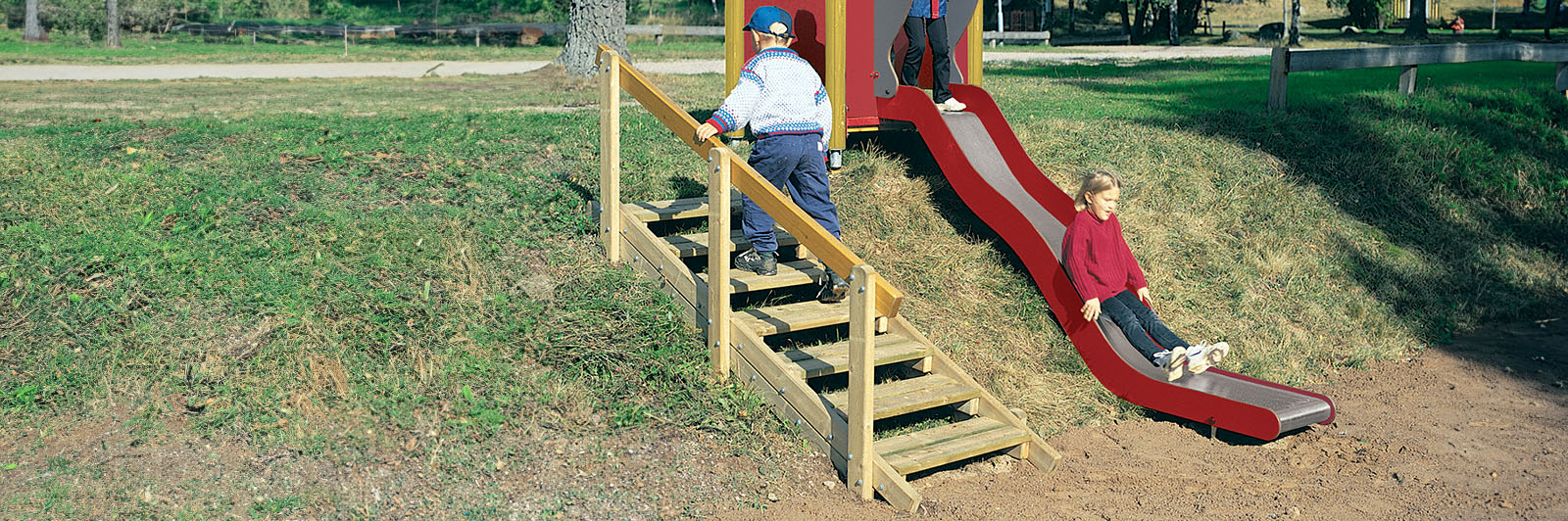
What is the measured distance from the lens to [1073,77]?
16.6 m

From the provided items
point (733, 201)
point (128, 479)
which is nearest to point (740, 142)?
point (733, 201)

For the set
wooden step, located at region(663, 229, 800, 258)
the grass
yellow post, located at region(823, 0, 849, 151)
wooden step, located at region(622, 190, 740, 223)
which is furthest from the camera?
the grass

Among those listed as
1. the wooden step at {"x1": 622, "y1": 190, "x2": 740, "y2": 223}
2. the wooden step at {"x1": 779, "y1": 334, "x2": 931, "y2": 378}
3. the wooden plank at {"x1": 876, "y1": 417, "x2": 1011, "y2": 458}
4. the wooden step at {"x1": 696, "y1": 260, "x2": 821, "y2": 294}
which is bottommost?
the wooden plank at {"x1": 876, "y1": 417, "x2": 1011, "y2": 458}

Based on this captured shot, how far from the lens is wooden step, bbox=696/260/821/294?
6.63m

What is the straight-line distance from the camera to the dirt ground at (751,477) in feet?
17.1

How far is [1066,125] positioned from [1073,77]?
19.9ft

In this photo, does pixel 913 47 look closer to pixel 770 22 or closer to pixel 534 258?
pixel 770 22

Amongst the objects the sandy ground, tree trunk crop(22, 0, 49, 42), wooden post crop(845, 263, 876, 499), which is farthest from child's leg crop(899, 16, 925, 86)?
tree trunk crop(22, 0, 49, 42)

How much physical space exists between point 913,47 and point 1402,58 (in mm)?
6649

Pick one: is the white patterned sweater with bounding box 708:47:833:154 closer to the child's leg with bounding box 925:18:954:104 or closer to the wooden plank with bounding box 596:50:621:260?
the wooden plank with bounding box 596:50:621:260

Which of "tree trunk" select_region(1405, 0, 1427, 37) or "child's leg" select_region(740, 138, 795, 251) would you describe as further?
"tree trunk" select_region(1405, 0, 1427, 37)

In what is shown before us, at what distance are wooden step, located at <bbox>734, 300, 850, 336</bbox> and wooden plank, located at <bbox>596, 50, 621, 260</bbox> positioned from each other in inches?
43.6

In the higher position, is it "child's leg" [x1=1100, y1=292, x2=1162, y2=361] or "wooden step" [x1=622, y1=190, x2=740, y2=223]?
"wooden step" [x1=622, y1=190, x2=740, y2=223]

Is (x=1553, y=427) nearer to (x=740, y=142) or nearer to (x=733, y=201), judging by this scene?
(x=733, y=201)
